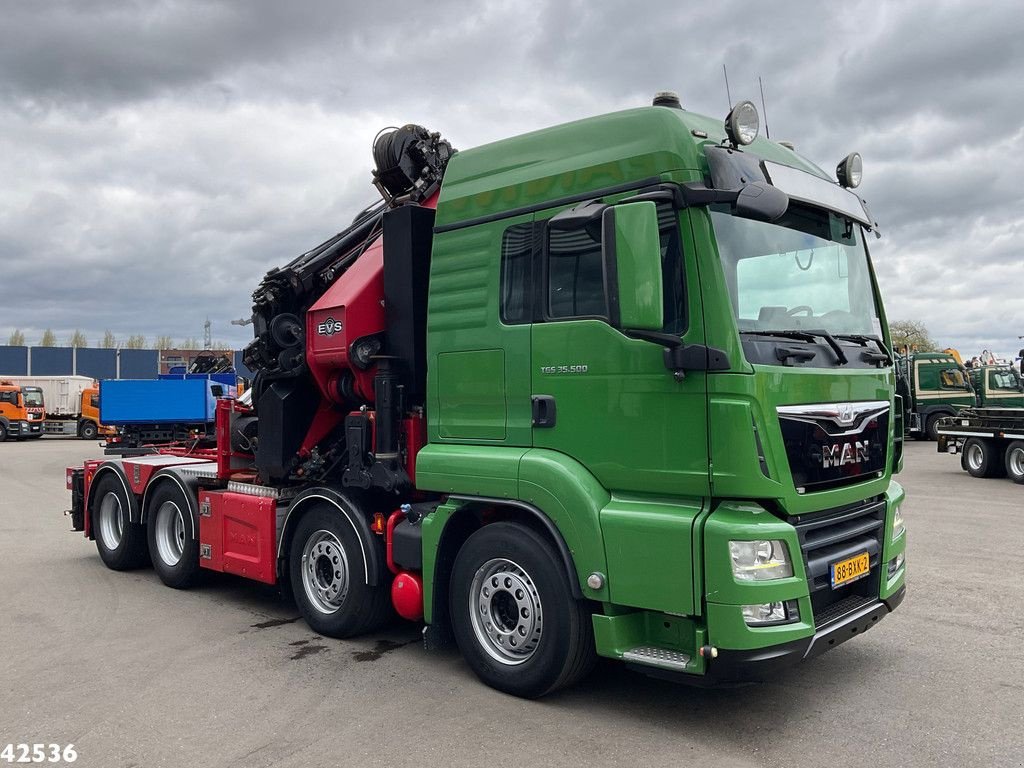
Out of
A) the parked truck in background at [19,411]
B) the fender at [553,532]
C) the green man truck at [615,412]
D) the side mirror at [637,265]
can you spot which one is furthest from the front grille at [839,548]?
the parked truck in background at [19,411]

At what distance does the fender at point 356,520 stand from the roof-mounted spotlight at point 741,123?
3556mm

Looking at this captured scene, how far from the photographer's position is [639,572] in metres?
4.38

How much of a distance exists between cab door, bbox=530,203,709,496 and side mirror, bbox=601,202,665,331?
44mm

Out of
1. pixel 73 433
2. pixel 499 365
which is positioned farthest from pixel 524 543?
pixel 73 433

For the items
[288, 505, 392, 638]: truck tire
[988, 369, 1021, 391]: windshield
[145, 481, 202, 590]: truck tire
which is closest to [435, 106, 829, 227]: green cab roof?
[288, 505, 392, 638]: truck tire

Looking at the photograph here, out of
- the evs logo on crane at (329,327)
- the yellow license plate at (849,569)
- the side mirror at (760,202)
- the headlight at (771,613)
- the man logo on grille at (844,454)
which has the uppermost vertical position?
the side mirror at (760,202)

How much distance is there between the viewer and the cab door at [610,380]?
14.3 ft

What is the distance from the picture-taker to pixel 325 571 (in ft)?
21.4

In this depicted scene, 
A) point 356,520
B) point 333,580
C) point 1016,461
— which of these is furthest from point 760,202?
point 1016,461

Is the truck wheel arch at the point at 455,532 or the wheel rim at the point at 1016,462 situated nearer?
the truck wheel arch at the point at 455,532

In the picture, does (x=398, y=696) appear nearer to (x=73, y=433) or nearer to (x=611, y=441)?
(x=611, y=441)

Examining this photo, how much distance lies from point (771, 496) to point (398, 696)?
255cm

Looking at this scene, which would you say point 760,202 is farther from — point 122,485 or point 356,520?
point 122,485

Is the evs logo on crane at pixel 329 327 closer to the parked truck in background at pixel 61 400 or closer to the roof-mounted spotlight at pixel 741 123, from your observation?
the roof-mounted spotlight at pixel 741 123
